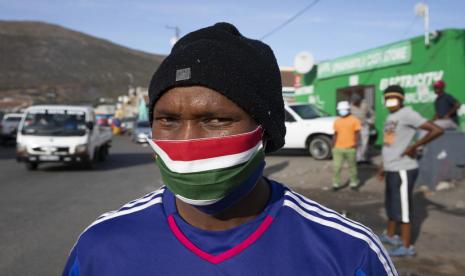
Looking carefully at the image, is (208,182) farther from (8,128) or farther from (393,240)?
(8,128)

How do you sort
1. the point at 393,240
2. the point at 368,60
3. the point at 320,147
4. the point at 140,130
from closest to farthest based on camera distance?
the point at 393,240 → the point at 320,147 → the point at 368,60 → the point at 140,130

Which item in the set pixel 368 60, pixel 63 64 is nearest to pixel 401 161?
pixel 368 60

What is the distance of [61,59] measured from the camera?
397ft

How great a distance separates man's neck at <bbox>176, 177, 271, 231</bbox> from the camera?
64.4 inches

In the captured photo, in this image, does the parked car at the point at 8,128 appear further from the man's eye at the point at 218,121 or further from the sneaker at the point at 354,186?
the man's eye at the point at 218,121

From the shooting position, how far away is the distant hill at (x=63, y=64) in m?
94.4

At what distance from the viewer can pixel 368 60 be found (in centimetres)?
1758

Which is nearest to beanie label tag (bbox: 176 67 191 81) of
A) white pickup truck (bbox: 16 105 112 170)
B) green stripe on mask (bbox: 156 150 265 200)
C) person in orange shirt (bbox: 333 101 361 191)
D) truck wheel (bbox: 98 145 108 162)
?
green stripe on mask (bbox: 156 150 265 200)

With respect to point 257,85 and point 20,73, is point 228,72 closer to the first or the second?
point 257,85

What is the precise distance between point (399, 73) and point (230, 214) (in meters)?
15.6

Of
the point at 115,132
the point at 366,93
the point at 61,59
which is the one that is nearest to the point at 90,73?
the point at 61,59

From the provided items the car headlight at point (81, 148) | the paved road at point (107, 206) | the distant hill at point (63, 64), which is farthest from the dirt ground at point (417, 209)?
the distant hill at point (63, 64)

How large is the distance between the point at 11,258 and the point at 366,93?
618 inches

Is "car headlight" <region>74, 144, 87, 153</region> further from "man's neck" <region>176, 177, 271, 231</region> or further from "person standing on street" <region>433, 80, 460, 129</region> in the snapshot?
"man's neck" <region>176, 177, 271, 231</region>
